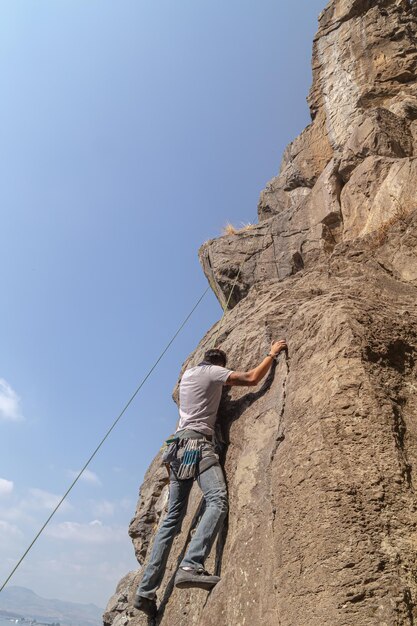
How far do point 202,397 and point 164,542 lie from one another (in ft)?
5.20

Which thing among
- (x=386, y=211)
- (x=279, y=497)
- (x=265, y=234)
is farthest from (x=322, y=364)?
(x=265, y=234)

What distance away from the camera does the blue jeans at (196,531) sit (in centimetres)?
454

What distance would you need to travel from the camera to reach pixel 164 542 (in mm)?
5090

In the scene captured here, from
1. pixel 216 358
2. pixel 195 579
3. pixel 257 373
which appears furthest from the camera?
pixel 216 358

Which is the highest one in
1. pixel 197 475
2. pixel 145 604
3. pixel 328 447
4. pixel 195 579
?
pixel 328 447

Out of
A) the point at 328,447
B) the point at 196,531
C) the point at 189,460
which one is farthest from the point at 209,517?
the point at 328,447

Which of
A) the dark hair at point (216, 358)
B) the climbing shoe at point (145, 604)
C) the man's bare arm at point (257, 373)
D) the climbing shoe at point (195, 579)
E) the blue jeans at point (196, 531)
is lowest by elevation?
the climbing shoe at point (145, 604)

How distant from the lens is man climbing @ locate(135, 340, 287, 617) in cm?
453

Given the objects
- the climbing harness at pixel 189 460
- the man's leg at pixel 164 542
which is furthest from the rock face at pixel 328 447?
the climbing harness at pixel 189 460

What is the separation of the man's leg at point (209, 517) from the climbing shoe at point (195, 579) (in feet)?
0.13

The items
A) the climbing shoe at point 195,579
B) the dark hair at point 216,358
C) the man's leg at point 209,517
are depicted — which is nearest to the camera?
the climbing shoe at point 195,579

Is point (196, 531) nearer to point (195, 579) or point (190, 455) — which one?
point (195, 579)

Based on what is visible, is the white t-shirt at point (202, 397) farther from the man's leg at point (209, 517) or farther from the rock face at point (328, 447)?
the man's leg at point (209, 517)

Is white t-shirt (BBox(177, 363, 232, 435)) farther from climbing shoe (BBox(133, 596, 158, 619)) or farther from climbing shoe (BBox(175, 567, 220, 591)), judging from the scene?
climbing shoe (BBox(133, 596, 158, 619))
